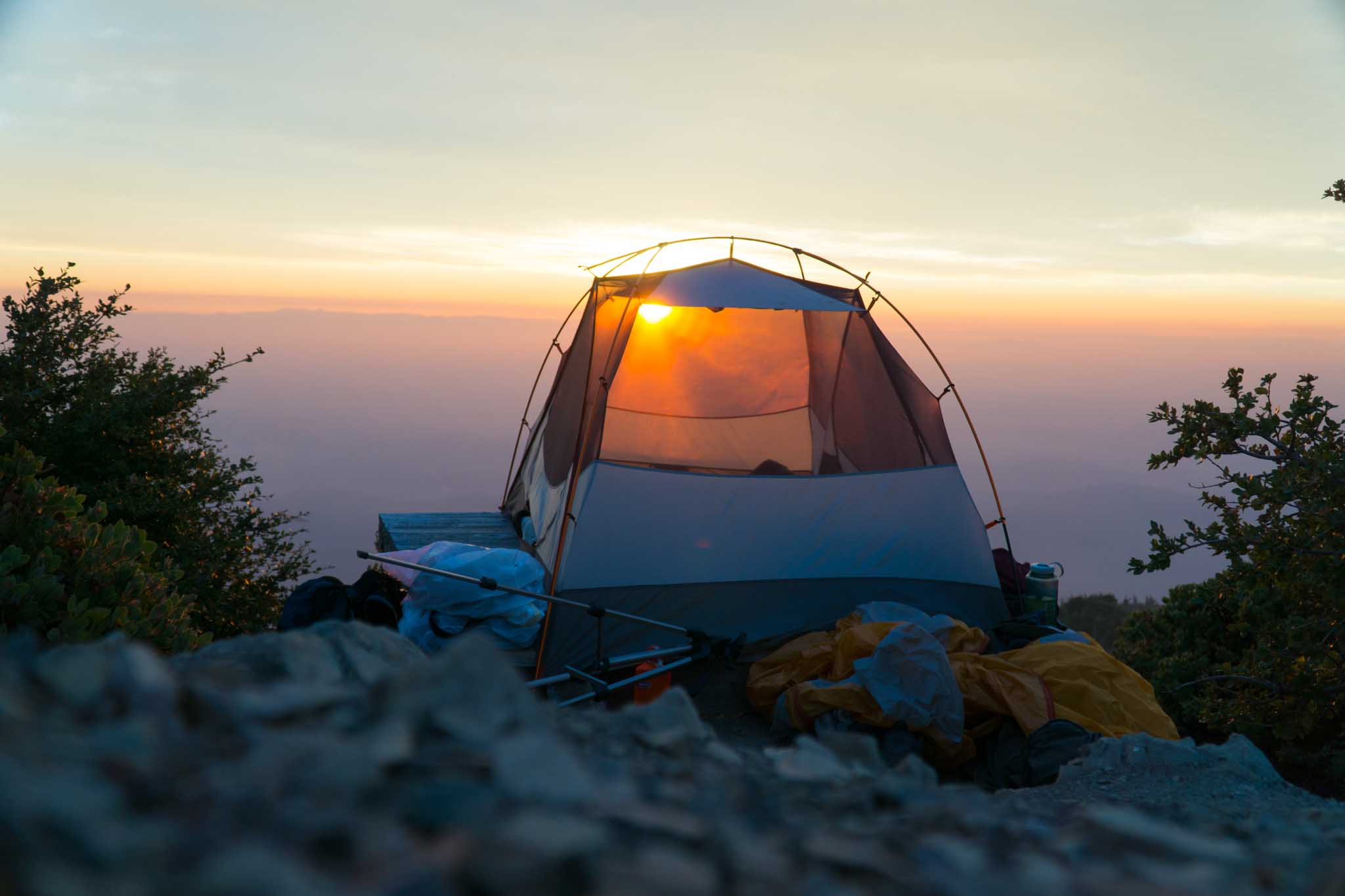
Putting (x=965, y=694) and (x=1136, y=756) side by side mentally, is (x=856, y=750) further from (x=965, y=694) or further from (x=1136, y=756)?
(x=965, y=694)

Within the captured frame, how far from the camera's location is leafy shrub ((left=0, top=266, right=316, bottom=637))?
8969 mm

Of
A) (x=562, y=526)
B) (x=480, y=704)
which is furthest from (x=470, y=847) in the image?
(x=562, y=526)

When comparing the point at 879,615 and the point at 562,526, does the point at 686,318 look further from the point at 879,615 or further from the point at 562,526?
the point at 879,615

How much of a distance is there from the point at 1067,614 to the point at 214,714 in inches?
626

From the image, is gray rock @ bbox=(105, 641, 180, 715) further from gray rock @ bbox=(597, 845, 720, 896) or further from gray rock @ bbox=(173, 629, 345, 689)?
gray rock @ bbox=(597, 845, 720, 896)

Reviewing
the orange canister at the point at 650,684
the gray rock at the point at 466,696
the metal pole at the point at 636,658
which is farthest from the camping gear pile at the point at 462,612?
the gray rock at the point at 466,696

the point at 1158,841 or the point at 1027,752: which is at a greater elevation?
the point at 1158,841

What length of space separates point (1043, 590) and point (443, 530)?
5.49 meters

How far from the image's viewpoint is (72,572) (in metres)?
4.23

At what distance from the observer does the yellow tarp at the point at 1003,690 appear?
5246mm

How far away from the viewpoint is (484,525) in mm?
9578

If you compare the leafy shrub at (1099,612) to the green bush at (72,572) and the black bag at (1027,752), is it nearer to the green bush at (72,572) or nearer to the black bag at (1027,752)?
the black bag at (1027,752)

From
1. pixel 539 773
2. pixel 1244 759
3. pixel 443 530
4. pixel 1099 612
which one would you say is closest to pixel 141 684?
pixel 539 773

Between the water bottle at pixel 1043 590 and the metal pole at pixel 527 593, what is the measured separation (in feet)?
9.57
